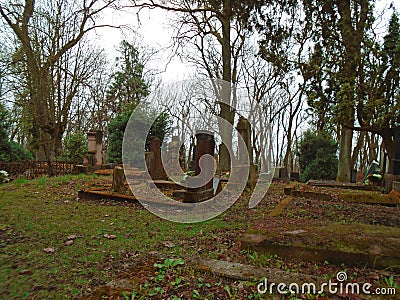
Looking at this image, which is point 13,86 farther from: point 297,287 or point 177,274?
point 297,287

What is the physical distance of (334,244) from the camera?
2887 mm

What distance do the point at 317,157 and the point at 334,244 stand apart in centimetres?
1371

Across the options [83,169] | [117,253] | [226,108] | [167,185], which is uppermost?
[226,108]

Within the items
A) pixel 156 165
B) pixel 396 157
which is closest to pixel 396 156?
pixel 396 157

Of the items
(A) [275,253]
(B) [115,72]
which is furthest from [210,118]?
(A) [275,253]

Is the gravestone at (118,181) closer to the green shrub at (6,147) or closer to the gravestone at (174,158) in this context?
the gravestone at (174,158)

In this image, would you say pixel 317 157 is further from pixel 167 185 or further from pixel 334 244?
pixel 334 244

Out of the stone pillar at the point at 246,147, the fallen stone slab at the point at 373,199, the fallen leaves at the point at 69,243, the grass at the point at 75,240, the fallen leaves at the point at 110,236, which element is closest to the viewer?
the grass at the point at 75,240

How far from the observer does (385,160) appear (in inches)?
424

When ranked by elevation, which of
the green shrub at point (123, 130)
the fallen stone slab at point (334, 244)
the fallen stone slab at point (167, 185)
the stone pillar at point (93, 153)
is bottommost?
the fallen stone slab at point (334, 244)

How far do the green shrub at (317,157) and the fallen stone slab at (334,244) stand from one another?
12694 mm

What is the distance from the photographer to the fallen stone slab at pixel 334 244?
8.86ft

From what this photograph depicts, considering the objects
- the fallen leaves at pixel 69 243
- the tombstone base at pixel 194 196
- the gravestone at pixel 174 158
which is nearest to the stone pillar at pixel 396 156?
the tombstone base at pixel 194 196

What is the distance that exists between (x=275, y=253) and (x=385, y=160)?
9879 millimetres
